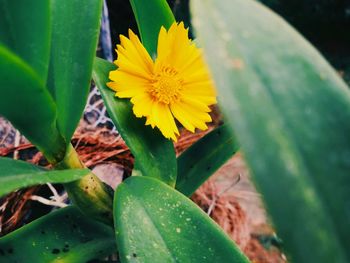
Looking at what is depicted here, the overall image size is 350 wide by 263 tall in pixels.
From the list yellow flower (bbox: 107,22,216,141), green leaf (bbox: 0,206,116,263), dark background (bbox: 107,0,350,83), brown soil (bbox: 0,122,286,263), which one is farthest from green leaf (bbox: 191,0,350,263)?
dark background (bbox: 107,0,350,83)

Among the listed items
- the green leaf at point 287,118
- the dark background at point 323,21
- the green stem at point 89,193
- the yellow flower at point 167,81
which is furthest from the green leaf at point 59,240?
the dark background at point 323,21

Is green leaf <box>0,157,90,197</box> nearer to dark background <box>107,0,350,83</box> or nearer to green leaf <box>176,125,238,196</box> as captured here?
green leaf <box>176,125,238,196</box>

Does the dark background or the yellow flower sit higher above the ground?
the yellow flower

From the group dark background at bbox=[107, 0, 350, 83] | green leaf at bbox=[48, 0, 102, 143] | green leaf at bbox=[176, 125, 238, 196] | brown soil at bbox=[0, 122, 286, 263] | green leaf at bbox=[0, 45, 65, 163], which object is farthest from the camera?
dark background at bbox=[107, 0, 350, 83]

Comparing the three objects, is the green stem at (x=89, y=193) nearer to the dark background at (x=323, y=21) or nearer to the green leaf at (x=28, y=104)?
the green leaf at (x=28, y=104)

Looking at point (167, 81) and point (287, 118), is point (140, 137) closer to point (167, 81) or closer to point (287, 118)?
point (167, 81)

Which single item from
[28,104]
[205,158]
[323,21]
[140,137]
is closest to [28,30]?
[28,104]
